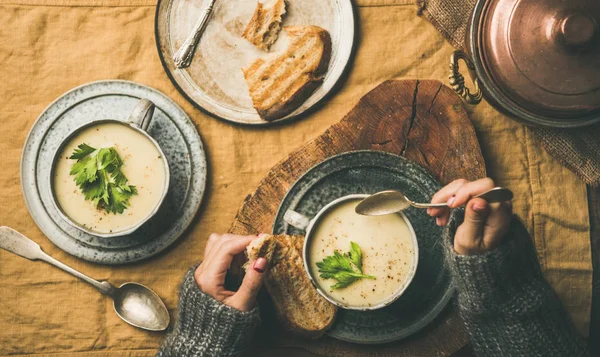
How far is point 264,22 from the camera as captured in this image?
5.07 ft

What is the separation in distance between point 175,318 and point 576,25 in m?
1.32

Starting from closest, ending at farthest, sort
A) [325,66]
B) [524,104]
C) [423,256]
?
1. [524,104]
2. [423,256]
3. [325,66]

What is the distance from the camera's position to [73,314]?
5.20 ft

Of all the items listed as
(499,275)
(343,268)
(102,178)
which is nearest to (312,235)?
(343,268)

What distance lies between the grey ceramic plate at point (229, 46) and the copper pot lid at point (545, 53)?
42cm

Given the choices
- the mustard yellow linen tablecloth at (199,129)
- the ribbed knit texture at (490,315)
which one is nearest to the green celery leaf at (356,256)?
the ribbed knit texture at (490,315)

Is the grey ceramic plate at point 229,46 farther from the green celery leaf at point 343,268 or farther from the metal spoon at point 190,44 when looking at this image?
the green celery leaf at point 343,268

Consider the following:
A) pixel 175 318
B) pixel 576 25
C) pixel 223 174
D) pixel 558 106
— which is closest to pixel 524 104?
pixel 558 106

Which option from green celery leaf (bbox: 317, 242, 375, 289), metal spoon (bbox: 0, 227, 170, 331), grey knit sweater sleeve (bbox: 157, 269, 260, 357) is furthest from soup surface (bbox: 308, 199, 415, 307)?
metal spoon (bbox: 0, 227, 170, 331)

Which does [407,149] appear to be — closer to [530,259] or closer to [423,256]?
[423,256]

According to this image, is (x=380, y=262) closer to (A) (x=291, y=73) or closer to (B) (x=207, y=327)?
(B) (x=207, y=327)

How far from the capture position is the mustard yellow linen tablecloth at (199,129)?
1576mm

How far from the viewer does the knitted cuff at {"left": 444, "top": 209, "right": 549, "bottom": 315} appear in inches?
49.9

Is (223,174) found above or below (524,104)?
below
